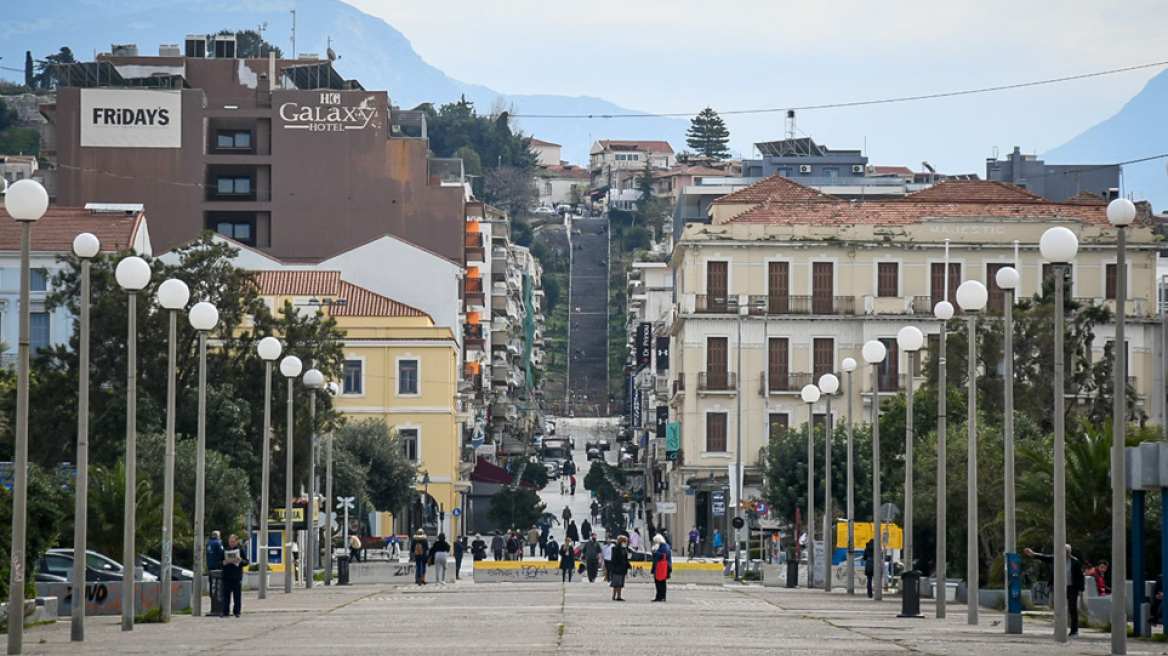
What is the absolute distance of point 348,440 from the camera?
74.6 metres

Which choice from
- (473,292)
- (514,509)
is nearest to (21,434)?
(514,509)

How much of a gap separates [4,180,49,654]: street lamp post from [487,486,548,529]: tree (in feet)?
254

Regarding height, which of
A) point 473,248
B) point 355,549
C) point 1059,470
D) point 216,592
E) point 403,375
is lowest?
point 355,549

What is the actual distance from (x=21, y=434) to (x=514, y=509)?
7809 cm

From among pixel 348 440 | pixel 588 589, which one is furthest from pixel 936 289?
pixel 588 589

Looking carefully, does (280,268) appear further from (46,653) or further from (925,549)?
(46,653)

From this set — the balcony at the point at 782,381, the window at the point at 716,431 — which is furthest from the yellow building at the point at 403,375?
the balcony at the point at 782,381

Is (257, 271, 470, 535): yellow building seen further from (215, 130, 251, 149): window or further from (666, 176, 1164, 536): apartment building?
(215, 130, 251, 149): window

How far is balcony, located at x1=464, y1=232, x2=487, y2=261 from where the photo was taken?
10100 centimetres

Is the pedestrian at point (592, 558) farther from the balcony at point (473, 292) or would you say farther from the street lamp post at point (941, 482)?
the balcony at point (473, 292)

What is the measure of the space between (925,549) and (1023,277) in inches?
1268

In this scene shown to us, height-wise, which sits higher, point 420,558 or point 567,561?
point 420,558

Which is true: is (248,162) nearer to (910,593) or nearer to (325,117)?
(325,117)

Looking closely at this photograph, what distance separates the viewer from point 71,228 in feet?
245
